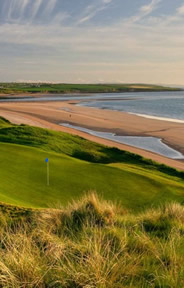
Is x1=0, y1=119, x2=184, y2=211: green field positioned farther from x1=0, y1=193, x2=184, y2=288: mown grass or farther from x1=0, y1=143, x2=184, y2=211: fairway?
x1=0, y1=193, x2=184, y2=288: mown grass

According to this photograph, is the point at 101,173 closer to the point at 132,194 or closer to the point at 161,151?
the point at 132,194

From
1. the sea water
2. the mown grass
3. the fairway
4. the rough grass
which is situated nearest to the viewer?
the mown grass

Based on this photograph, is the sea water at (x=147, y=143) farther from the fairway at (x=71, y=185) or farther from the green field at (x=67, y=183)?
the fairway at (x=71, y=185)

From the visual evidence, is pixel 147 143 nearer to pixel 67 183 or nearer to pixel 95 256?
pixel 67 183

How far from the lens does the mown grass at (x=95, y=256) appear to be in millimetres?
3086

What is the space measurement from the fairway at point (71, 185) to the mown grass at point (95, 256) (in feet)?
7.56

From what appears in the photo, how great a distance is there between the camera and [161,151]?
2545 centimetres

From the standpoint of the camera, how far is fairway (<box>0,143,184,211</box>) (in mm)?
8484

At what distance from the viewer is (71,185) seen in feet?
31.4

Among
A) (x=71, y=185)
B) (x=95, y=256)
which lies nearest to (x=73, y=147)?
(x=71, y=185)

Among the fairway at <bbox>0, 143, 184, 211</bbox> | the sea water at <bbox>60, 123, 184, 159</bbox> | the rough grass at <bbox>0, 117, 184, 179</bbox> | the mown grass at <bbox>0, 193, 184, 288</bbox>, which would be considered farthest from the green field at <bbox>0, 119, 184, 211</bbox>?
the sea water at <bbox>60, 123, 184, 159</bbox>

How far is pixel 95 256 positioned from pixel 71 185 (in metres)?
6.30

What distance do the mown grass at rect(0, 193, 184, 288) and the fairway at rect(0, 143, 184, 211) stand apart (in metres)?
2.30

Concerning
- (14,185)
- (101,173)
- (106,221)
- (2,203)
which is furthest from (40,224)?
(101,173)
